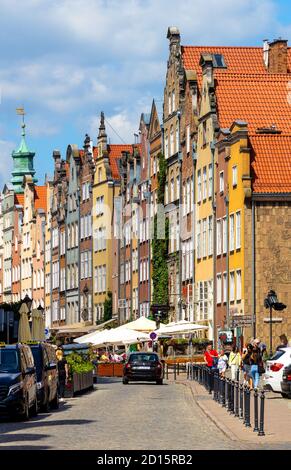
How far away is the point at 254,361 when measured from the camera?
48.1 m

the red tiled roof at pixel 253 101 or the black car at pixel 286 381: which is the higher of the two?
the red tiled roof at pixel 253 101

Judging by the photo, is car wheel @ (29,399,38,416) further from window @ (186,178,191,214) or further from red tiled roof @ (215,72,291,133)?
window @ (186,178,191,214)

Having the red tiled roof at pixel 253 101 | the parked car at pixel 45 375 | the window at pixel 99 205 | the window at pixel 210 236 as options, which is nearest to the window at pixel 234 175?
the red tiled roof at pixel 253 101

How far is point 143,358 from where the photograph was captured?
6412 centimetres

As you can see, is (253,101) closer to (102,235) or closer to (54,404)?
(102,235)

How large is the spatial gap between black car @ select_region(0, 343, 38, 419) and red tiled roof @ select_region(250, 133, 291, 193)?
36880mm

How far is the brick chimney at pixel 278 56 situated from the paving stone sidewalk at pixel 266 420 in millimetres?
43846

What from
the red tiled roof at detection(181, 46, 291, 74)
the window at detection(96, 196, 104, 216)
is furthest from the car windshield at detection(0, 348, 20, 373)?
the window at detection(96, 196, 104, 216)

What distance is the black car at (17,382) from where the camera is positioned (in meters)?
33.8

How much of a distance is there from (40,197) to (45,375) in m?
107

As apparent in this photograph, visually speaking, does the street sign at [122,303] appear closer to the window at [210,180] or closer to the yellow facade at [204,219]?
the yellow facade at [204,219]

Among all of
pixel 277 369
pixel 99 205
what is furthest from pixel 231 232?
pixel 99 205

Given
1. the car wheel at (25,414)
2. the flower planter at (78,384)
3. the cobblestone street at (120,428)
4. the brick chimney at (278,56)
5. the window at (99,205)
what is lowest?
the cobblestone street at (120,428)
